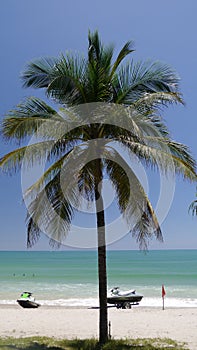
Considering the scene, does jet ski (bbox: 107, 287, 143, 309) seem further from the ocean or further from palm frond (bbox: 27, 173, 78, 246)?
palm frond (bbox: 27, 173, 78, 246)

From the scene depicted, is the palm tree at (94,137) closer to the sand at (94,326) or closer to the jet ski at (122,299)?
the sand at (94,326)

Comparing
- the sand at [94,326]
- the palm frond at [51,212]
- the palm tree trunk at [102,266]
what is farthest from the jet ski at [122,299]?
the palm frond at [51,212]

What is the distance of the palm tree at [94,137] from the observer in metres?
8.44

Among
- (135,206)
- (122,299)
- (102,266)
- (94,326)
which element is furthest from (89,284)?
(135,206)

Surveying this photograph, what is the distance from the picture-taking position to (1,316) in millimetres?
16797

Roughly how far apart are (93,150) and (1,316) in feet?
36.2

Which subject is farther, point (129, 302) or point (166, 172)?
point (129, 302)

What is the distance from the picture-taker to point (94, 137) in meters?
8.88

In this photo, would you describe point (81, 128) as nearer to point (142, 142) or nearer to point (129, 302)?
point (142, 142)

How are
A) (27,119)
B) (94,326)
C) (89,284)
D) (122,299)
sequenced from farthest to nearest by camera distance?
1. (89,284)
2. (122,299)
3. (94,326)
4. (27,119)

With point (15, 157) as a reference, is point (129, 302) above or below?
below

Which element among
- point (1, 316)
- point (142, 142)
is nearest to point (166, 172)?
point (142, 142)

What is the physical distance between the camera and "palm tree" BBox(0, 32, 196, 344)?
8.44m

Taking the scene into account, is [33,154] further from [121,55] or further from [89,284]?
[89,284]
